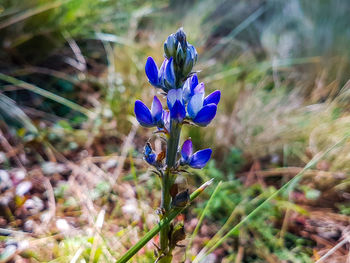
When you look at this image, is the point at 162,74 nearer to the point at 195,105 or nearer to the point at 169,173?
the point at 195,105

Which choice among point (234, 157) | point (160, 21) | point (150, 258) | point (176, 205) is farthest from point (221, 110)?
point (160, 21)

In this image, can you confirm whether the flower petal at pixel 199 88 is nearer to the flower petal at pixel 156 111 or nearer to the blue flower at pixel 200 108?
the blue flower at pixel 200 108

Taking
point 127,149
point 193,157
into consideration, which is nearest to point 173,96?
point 193,157

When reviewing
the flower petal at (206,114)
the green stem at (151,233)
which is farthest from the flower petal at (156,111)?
the green stem at (151,233)

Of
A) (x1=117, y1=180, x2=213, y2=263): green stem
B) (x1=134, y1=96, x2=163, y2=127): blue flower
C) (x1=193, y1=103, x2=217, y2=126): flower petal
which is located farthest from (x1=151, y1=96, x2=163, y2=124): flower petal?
(x1=117, y1=180, x2=213, y2=263): green stem

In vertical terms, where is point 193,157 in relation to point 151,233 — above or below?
above

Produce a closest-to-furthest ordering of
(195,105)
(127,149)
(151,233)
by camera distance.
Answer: (151,233) → (195,105) → (127,149)

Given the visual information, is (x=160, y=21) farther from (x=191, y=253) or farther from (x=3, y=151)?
(x=191, y=253)
